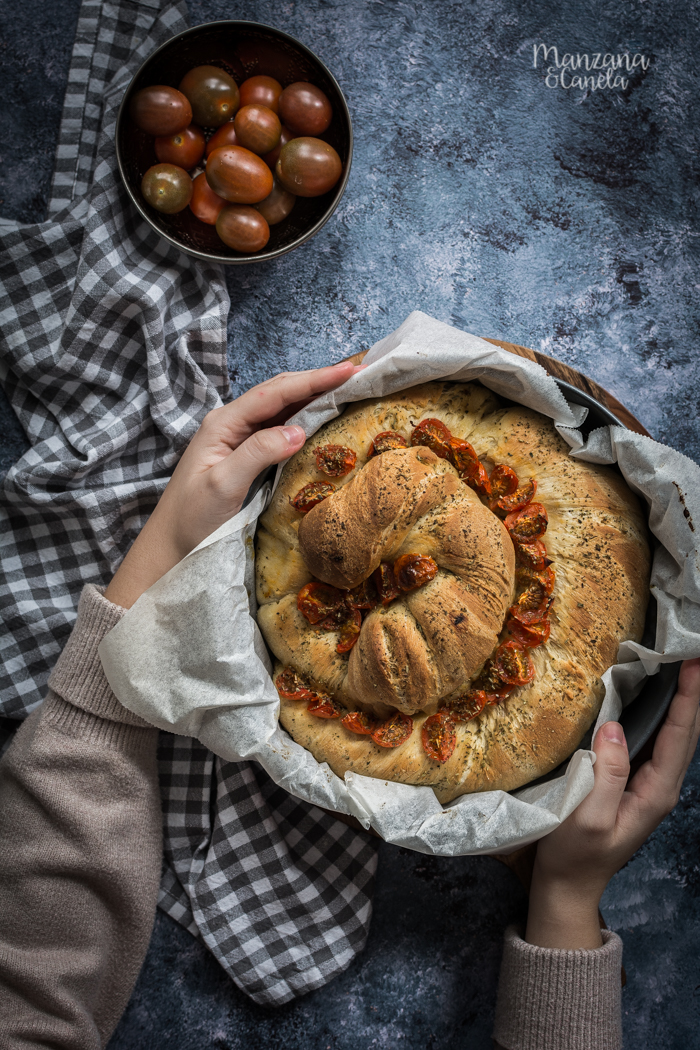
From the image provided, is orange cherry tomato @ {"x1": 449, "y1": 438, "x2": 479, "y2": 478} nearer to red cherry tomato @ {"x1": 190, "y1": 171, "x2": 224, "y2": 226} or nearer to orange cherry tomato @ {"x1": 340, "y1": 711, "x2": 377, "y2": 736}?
orange cherry tomato @ {"x1": 340, "y1": 711, "x2": 377, "y2": 736}

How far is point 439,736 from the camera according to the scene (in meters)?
1.79

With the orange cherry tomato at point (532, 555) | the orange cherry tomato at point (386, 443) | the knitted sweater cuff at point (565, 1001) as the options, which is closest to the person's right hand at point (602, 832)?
the knitted sweater cuff at point (565, 1001)

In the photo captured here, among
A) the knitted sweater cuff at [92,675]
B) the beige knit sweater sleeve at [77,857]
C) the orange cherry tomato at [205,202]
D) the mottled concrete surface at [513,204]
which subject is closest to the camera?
the beige knit sweater sleeve at [77,857]

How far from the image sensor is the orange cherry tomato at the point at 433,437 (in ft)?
6.05

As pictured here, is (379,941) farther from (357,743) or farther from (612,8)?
(612,8)

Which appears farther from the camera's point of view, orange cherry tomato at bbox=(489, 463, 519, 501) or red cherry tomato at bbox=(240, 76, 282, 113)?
red cherry tomato at bbox=(240, 76, 282, 113)

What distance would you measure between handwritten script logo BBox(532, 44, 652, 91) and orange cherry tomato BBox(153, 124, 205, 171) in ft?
3.80

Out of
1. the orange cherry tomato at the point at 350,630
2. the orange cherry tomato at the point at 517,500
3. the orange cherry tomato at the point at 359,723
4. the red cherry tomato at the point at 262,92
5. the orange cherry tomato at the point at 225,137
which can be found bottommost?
the orange cherry tomato at the point at 359,723

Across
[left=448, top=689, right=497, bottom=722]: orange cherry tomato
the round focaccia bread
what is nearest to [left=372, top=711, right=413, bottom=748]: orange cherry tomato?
the round focaccia bread

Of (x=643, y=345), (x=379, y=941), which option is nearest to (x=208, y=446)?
(x=643, y=345)

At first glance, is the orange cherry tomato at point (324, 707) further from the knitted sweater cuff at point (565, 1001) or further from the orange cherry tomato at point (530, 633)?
the knitted sweater cuff at point (565, 1001)

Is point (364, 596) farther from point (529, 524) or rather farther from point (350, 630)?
point (529, 524)

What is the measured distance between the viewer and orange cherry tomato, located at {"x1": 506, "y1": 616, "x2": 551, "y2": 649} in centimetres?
178

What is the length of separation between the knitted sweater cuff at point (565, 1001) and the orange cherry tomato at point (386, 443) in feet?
5.02
